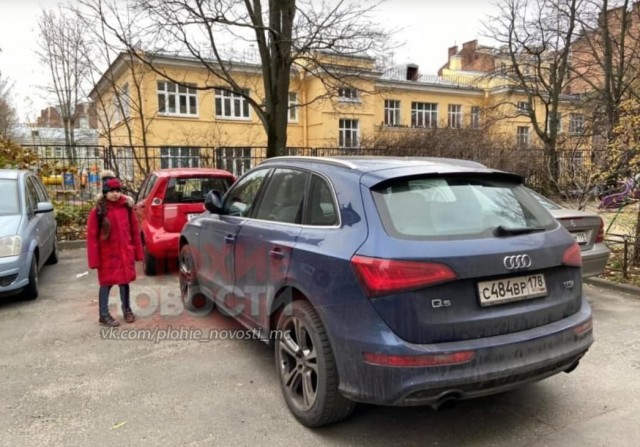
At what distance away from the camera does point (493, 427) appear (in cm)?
318

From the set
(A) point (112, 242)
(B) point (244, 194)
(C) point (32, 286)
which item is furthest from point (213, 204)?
(C) point (32, 286)

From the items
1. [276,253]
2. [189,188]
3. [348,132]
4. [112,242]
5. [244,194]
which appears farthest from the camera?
[348,132]

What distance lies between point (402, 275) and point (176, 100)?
29.8 m

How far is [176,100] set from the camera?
29.9 metres

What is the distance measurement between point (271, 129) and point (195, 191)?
5.54 meters

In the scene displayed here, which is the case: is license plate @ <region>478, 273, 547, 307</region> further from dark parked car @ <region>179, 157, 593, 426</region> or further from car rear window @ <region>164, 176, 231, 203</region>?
car rear window @ <region>164, 176, 231, 203</region>

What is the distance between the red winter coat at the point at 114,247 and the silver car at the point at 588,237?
4.65 meters

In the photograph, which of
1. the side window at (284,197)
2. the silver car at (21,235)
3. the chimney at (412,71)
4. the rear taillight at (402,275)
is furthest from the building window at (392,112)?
the rear taillight at (402,275)

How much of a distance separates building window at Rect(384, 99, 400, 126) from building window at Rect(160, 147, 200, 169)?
1747cm

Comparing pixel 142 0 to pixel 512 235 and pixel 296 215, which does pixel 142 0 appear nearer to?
pixel 296 215

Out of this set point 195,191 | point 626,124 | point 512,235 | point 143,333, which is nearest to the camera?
point 512,235

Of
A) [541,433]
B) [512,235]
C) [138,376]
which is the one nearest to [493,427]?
[541,433]

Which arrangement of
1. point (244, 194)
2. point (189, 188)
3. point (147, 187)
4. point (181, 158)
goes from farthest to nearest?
1. point (181, 158)
2. point (147, 187)
3. point (189, 188)
4. point (244, 194)

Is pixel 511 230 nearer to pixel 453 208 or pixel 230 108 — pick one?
pixel 453 208
